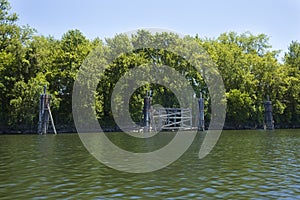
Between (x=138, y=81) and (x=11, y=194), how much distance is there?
48.6 m

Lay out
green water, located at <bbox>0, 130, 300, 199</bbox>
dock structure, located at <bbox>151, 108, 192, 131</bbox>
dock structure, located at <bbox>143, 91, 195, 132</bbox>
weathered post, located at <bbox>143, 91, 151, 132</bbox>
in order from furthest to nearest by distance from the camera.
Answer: dock structure, located at <bbox>151, 108, 192, 131</bbox>, dock structure, located at <bbox>143, 91, 195, 132</bbox>, weathered post, located at <bbox>143, 91, 151, 132</bbox>, green water, located at <bbox>0, 130, 300, 199</bbox>

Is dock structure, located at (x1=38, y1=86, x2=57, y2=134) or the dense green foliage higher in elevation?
the dense green foliage

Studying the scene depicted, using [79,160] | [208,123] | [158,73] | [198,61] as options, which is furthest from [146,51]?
[79,160]

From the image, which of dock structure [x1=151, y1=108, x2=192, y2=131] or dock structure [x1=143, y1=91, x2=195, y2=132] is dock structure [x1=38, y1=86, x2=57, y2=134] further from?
dock structure [x1=151, y1=108, x2=192, y2=131]

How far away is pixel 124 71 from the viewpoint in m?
58.3

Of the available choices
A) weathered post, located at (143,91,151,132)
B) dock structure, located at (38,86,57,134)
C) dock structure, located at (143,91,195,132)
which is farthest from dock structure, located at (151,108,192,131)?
dock structure, located at (38,86,57,134)

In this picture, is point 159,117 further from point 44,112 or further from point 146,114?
point 44,112

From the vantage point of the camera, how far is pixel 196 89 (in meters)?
63.0

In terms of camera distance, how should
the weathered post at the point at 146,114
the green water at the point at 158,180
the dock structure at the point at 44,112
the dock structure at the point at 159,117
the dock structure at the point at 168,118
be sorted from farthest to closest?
the dock structure at the point at 168,118, the dock structure at the point at 159,117, the weathered post at the point at 146,114, the dock structure at the point at 44,112, the green water at the point at 158,180

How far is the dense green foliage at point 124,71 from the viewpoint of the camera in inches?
2090

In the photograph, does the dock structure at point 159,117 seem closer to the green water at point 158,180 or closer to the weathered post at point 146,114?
the weathered post at point 146,114

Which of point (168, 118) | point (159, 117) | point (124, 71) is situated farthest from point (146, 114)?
point (124, 71)

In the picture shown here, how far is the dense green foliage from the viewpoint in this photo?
5309 cm

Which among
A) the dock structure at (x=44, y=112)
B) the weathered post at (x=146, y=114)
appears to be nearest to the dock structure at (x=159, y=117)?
the weathered post at (x=146, y=114)
